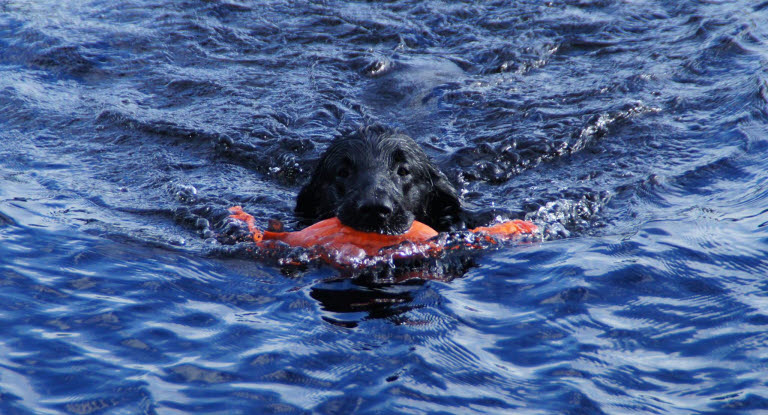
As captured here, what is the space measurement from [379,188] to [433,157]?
98.6 inches

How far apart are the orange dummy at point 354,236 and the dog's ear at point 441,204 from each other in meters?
0.82

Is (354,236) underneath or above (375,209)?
underneath

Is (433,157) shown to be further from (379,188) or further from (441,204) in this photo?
(379,188)

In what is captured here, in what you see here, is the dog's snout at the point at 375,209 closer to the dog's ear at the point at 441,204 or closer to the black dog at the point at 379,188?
the black dog at the point at 379,188

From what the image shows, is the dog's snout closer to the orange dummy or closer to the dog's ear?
the orange dummy

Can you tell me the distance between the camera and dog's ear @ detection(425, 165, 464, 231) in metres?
8.25

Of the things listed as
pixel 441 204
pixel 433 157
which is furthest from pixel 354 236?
pixel 433 157

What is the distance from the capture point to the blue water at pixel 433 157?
5.21 metres

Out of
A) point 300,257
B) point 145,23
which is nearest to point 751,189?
point 300,257

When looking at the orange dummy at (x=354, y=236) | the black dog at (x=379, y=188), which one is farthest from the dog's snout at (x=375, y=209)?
the orange dummy at (x=354, y=236)

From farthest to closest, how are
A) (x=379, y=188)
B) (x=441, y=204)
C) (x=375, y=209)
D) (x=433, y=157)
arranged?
(x=433, y=157)
(x=441, y=204)
(x=379, y=188)
(x=375, y=209)

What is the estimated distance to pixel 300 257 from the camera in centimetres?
689

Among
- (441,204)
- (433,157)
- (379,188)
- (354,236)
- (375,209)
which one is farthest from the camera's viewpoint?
(433,157)

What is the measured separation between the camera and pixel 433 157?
31.5 feet
